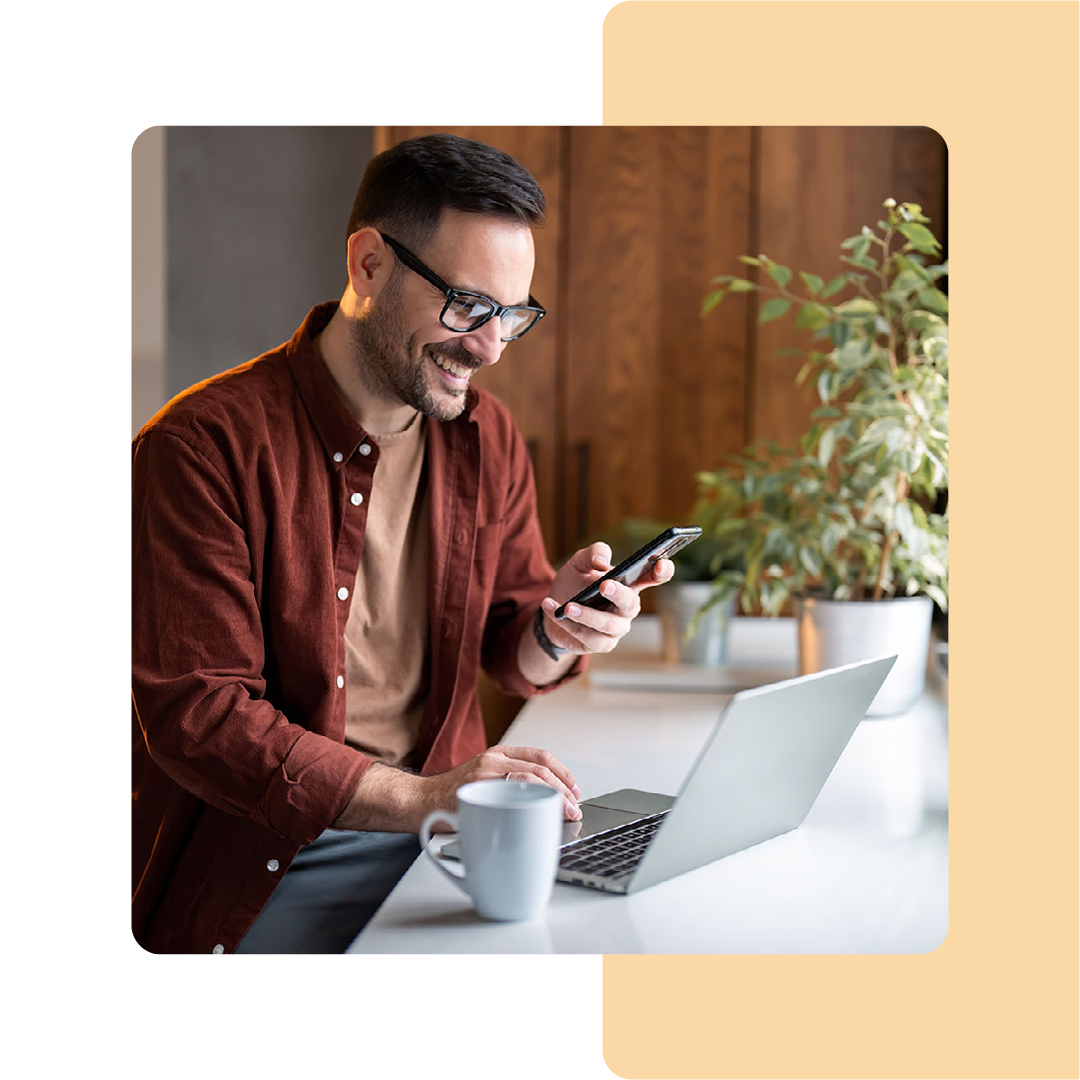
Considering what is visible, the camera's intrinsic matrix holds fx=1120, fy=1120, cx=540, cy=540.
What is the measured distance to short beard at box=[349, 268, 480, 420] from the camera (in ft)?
2.84

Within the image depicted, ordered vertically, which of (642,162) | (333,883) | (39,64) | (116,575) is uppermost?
(642,162)

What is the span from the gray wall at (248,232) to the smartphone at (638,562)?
0.31 metres

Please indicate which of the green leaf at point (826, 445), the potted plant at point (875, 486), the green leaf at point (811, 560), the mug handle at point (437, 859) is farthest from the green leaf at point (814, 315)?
the mug handle at point (437, 859)

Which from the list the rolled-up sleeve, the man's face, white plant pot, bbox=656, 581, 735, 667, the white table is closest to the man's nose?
the man's face

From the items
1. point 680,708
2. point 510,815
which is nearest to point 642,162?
point 680,708

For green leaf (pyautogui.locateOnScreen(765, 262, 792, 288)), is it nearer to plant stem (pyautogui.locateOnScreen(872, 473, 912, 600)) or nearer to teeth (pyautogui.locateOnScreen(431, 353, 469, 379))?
plant stem (pyautogui.locateOnScreen(872, 473, 912, 600))

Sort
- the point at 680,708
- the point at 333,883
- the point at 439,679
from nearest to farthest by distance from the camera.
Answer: the point at 333,883, the point at 439,679, the point at 680,708

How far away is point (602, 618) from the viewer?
0.89 meters

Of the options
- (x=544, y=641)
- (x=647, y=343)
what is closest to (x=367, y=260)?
(x=544, y=641)

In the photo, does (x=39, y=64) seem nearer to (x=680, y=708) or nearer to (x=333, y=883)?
(x=333, y=883)

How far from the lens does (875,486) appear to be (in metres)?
1.17

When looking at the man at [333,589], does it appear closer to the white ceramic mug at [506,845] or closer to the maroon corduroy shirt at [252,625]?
the maroon corduroy shirt at [252,625]

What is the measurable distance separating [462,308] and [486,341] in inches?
1.3

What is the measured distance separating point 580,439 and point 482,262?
106 cm
